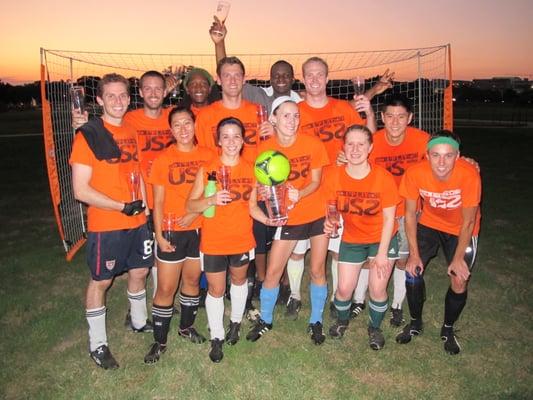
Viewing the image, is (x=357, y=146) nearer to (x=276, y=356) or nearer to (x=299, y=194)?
(x=299, y=194)

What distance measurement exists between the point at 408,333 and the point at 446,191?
5.70ft

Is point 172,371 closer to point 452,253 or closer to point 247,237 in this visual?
point 247,237

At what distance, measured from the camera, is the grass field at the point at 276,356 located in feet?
13.0

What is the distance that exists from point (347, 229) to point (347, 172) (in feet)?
2.08

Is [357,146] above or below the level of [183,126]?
below

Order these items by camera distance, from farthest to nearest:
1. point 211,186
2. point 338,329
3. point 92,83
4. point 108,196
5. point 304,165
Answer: point 92,83 → point 338,329 → point 304,165 → point 108,196 → point 211,186

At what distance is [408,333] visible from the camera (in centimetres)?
480

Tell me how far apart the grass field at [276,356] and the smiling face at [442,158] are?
1991 millimetres

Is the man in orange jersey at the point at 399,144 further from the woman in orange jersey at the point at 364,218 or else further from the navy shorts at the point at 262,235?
the navy shorts at the point at 262,235

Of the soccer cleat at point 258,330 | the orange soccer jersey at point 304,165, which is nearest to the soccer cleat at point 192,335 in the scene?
the soccer cleat at point 258,330

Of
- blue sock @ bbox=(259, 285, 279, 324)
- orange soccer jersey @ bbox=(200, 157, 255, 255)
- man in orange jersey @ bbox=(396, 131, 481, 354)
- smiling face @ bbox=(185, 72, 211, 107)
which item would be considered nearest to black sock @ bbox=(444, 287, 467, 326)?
man in orange jersey @ bbox=(396, 131, 481, 354)

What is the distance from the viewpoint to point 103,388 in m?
3.98

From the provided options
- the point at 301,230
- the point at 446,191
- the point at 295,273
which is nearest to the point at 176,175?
the point at 301,230

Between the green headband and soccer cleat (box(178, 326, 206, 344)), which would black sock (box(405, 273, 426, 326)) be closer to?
the green headband
